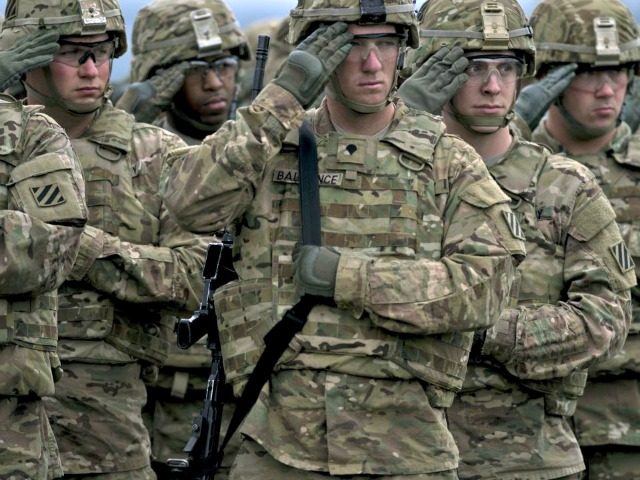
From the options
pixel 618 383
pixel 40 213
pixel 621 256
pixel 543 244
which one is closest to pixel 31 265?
pixel 40 213

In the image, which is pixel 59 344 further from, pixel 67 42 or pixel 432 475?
pixel 432 475

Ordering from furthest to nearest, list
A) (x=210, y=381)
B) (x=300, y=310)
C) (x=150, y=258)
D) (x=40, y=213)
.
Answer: (x=150, y=258) → (x=210, y=381) → (x=40, y=213) → (x=300, y=310)

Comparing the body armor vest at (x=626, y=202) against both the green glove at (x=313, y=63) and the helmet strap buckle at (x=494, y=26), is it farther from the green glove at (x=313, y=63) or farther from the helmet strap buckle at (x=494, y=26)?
the green glove at (x=313, y=63)

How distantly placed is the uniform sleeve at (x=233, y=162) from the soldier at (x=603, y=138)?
3.40 m

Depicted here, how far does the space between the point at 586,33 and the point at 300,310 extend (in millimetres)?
4164

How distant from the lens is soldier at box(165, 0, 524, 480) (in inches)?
289

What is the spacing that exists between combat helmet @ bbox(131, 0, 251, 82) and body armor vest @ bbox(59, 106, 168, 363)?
Answer: 3041 millimetres

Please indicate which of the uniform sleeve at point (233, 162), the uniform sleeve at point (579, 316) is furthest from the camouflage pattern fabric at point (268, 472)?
the uniform sleeve at point (579, 316)

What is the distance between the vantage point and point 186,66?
40.6ft

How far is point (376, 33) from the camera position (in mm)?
7633

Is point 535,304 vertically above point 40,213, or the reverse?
point 40,213

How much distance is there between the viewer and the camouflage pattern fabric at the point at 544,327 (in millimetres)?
8711

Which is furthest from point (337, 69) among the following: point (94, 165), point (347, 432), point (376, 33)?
point (94, 165)

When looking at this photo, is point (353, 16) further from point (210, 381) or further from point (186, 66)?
point (186, 66)
